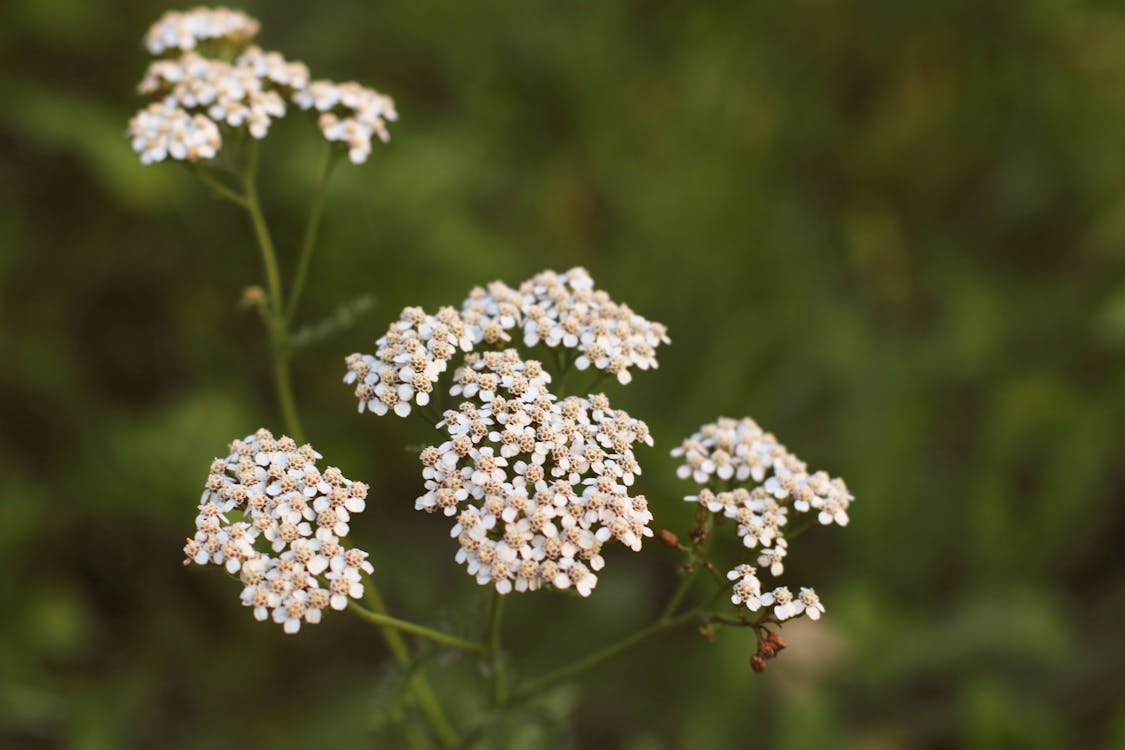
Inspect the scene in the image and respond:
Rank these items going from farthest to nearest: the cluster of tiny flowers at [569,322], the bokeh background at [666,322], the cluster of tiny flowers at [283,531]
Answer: the bokeh background at [666,322], the cluster of tiny flowers at [569,322], the cluster of tiny flowers at [283,531]

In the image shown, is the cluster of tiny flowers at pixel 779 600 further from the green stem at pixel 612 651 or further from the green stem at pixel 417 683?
the green stem at pixel 417 683

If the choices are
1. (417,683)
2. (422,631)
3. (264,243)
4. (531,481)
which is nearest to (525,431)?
(531,481)

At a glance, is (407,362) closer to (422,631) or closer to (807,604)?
(422,631)

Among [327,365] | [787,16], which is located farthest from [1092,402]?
[327,365]

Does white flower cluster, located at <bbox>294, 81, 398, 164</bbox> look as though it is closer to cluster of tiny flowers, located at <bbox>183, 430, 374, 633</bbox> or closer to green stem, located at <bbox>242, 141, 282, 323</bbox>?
green stem, located at <bbox>242, 141, 282, 323</bbox>

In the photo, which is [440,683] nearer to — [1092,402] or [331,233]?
[331,233]

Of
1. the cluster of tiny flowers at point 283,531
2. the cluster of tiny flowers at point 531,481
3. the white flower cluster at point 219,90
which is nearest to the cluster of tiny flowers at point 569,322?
the cluster of tiny flowers at point 531,481
